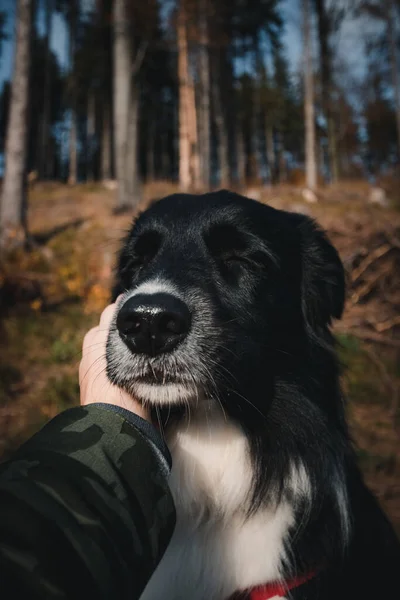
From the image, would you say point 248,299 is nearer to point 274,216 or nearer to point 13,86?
point 274,216

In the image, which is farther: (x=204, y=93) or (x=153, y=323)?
(x=204, y=93)

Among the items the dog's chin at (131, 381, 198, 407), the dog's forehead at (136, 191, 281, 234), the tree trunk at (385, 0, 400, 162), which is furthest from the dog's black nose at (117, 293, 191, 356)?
the tree trunk at (385, 0, 400, 162)

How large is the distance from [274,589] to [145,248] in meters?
1.74

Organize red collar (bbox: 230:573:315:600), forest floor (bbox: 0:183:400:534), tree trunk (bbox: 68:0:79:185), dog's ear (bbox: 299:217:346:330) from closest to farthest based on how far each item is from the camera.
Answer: red collar (bbox: 230:573:315:600) < dog's ear (bbox: 299:217:346:330) < forest floor (bbox: 0:183:400:534) < tree trunk (bbox: 68:0:79:185)

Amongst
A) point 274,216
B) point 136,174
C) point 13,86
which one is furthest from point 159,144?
point 274,216

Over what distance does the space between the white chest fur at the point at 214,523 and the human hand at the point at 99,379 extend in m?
0.55

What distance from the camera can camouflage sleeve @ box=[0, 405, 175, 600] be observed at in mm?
844

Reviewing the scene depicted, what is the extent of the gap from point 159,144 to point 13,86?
3658cm

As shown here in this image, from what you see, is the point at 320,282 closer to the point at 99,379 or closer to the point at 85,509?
the point at 99,379

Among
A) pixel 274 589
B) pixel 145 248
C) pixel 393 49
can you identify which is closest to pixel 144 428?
pixel 274 589

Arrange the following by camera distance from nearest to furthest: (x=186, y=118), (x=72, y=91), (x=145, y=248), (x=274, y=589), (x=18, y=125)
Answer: (x=274, y=589)
(x=145, y=248)
(x=18, y=125)
(x=186, y=118)
(x=72, y=91)

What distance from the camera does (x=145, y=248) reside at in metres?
2.35

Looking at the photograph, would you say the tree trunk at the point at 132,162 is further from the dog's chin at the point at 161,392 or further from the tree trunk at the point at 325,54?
the tree trunk at the point at 325,54

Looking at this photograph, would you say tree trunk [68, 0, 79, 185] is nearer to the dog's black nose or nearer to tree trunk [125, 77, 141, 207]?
tree trunk [125, 77, 141, 207]
